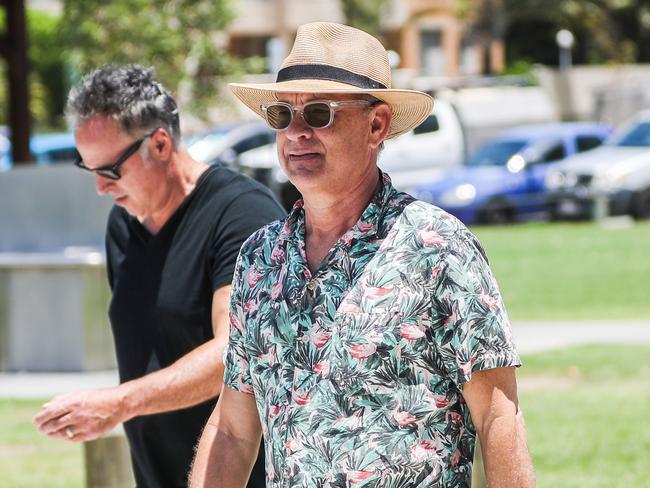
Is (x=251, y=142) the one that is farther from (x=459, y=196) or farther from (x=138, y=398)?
(x=138, y=398)

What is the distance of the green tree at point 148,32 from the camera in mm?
30469

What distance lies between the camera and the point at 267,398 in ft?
9.64

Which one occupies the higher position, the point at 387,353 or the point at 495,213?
the point at 387,353

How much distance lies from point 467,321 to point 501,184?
2156cm

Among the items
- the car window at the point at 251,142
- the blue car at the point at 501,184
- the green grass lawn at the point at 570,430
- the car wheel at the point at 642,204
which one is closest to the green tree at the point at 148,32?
the car window at the point at 251,142

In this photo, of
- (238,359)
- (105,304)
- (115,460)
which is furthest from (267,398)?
(105,304)

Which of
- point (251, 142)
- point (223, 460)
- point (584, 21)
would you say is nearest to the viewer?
point (223, 460)

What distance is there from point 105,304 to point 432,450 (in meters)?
8.52

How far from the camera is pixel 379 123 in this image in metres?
3.01

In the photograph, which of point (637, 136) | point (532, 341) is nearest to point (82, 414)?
point (532, 341)

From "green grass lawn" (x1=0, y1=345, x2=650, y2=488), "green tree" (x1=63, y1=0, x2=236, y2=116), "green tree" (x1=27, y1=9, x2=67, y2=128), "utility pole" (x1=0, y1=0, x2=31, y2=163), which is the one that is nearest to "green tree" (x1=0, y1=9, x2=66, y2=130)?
"green tree" (x1=27, y1=9, x2=67, y2=128)

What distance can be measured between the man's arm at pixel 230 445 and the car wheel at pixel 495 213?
21.0 meters

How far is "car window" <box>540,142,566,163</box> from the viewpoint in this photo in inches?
1005

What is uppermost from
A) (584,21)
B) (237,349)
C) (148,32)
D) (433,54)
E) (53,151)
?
(584,21)
